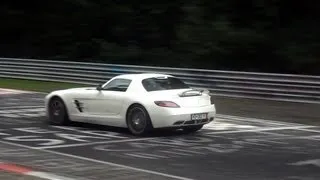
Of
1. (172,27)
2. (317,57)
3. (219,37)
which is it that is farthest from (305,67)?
(172,27)

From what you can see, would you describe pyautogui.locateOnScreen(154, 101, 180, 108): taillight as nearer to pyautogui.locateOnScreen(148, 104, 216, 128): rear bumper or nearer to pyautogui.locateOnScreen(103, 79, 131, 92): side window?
pyautogui.locateOnScreen(148, 104, 216, 128): rear bumper

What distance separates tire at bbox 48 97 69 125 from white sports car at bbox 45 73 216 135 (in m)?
0.04

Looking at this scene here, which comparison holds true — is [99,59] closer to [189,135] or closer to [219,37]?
[219,37]

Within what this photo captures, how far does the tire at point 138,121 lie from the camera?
528 inches

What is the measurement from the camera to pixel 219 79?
869 inches

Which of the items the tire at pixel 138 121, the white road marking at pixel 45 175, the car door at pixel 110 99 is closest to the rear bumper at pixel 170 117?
the tire at pixel 138 121

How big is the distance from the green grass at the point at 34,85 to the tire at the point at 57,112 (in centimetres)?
926

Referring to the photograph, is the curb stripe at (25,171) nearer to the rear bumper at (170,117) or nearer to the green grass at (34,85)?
the rear bumper at (170,117)

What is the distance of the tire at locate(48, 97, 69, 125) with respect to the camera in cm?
1517

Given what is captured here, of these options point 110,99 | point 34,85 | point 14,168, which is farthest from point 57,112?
point 34,85

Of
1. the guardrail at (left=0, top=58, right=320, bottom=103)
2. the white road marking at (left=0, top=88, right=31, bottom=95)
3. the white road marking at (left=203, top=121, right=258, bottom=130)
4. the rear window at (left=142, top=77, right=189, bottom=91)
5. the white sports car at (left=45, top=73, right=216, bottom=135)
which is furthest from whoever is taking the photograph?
the white road marking at (left=0, top=88, right=31, bottom=95)

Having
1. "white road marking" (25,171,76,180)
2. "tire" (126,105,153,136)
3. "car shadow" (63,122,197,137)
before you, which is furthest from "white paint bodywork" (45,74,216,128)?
"white road marking" (25,171,76,180)

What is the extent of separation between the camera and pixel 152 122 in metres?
13.3

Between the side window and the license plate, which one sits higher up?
the side window
